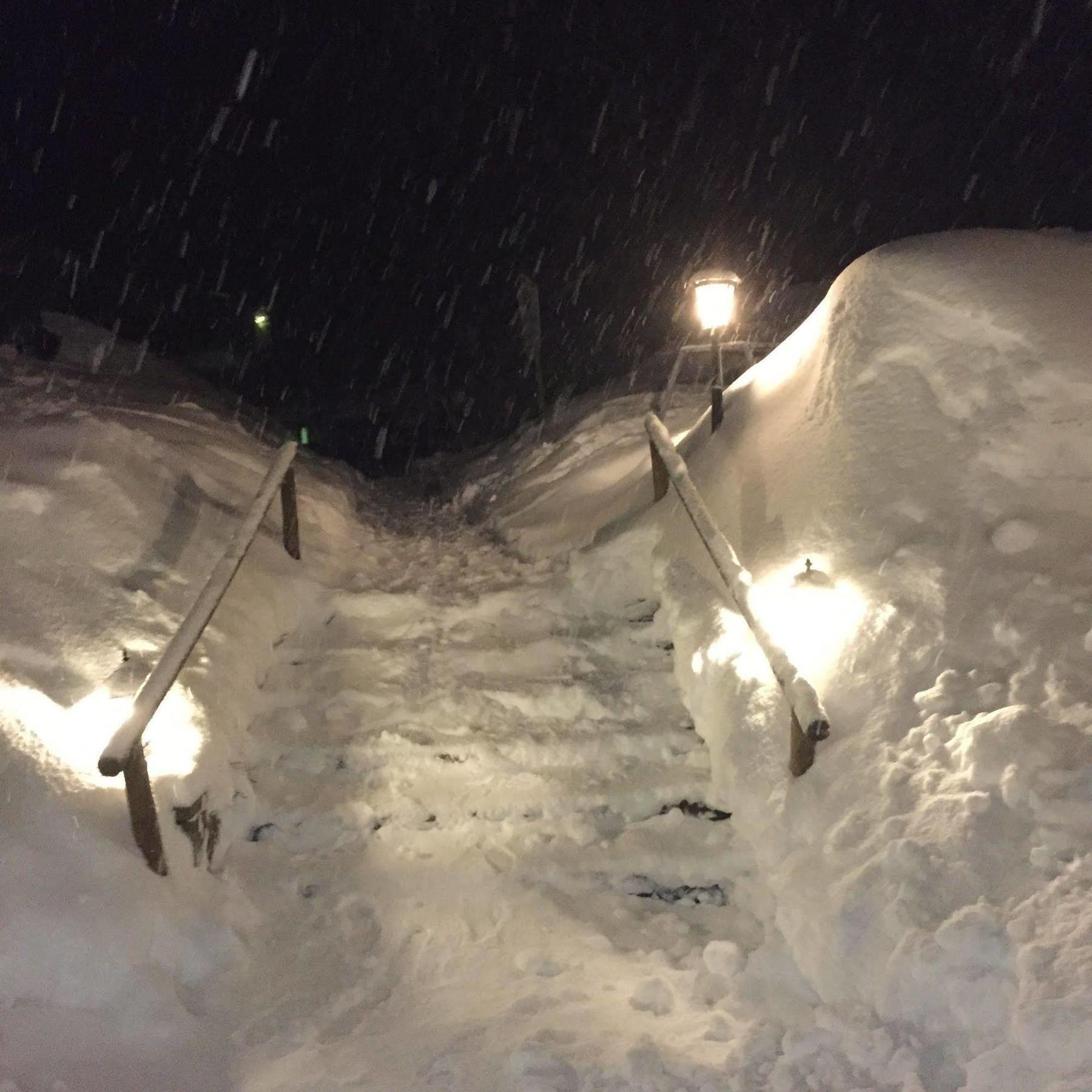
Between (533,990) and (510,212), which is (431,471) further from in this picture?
(533,990)

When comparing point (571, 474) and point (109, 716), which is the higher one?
point (571, 474)

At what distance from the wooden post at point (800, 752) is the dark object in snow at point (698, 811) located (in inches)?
20.8

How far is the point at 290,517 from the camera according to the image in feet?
23.6

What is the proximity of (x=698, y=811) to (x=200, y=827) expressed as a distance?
8.16ft

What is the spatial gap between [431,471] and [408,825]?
46.7 feet

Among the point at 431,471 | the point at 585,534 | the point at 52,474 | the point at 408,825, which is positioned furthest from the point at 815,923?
the point at 431,471

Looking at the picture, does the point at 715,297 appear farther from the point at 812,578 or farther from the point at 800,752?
the point at 800,752

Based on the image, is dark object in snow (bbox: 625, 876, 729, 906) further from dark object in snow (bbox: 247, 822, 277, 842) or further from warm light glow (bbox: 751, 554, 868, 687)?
dark object in snow (bbox: 247, 822, 277, 842)

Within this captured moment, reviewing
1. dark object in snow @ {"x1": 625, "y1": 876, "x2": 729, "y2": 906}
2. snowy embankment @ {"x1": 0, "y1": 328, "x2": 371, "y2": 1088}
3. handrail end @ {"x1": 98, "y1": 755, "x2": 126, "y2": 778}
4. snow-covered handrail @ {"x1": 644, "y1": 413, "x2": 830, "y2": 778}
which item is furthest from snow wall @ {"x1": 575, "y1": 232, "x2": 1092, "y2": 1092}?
handrail end @ {"x1": 98, "y1": 755, "x2": 126, "y2": 778}

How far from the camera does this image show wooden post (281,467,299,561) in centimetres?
714

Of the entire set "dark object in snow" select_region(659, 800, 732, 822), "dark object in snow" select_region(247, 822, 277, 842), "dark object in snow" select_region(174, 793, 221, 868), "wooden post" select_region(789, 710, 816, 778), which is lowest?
"dark object in snow" select_region(247, 822, 277, 842)

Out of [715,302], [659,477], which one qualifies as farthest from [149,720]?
[715,302]

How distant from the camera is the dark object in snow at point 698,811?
457cm

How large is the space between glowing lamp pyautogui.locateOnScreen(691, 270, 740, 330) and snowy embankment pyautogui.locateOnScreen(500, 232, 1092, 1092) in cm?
117
